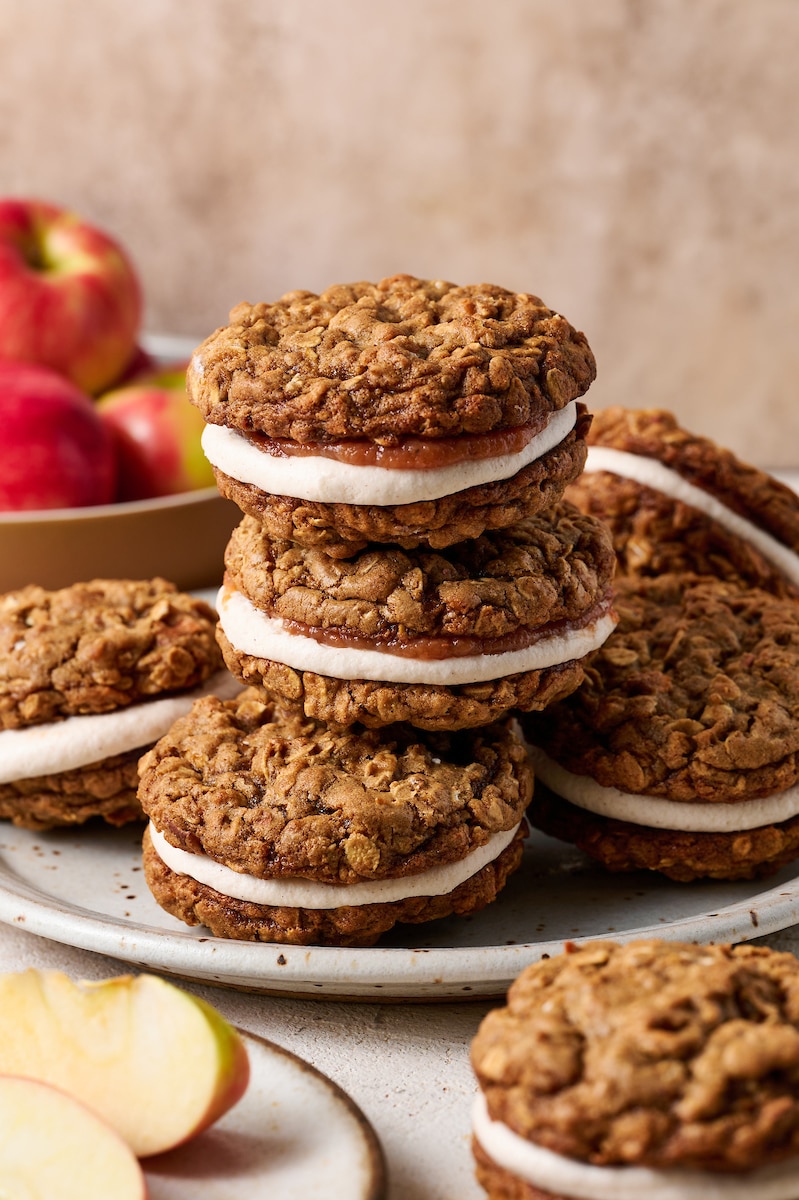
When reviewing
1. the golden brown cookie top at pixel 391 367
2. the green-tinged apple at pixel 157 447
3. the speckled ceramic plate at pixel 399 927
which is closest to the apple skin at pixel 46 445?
the green-tinged apple at pixel 157 447

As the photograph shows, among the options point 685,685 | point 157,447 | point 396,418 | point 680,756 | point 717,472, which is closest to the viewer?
point 396,418

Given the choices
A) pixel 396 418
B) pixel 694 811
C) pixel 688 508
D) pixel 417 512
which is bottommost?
pixel 694 811

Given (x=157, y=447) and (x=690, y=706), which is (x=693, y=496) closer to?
(x=690, y=706)

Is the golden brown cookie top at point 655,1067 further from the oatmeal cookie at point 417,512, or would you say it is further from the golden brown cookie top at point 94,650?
the golden brown cookie top at point 94,650

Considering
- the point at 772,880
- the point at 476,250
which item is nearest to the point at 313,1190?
the point at 772,880

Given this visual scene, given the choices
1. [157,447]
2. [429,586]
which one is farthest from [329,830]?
[157,447]

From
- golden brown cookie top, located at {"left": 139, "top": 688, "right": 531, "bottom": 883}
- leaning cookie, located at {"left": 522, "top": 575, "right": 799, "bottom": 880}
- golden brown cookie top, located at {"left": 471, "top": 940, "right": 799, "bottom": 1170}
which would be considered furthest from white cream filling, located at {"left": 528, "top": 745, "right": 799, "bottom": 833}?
golden brown cookie top, located at {"left": 471, "top": 940, "right": 799, "bottom": 1170}
